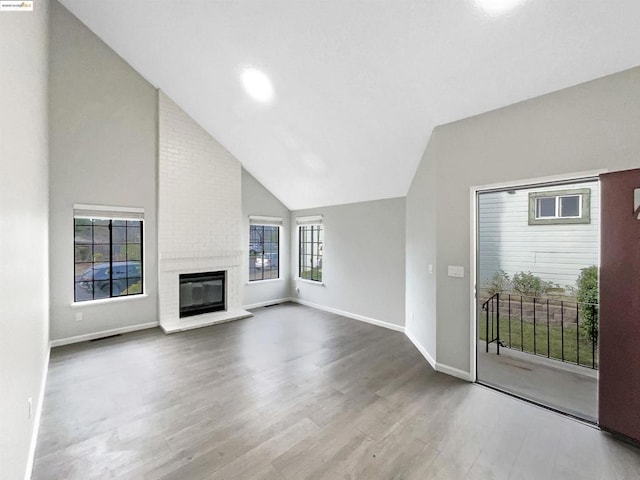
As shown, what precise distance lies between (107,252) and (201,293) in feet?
5.55

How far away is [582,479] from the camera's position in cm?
179

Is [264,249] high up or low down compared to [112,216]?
down

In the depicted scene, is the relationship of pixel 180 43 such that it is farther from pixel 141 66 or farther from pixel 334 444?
pixel 334 444

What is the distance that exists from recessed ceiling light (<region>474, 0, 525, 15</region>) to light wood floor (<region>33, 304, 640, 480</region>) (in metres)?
3.26

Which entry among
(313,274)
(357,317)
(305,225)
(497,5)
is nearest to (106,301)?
(313,274)

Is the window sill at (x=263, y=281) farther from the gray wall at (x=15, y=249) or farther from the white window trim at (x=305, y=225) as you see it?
the gray wall at (x=15, y=249)

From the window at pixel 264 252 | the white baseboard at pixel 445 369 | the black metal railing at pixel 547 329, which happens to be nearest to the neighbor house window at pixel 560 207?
the black metal railing at pixel 547 329

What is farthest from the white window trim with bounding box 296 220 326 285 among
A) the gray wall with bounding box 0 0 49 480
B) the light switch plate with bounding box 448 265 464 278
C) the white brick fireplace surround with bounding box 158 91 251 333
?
the gray wall with bounding box 0 0 49 480

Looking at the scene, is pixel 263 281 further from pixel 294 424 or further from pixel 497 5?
pixel 497 5

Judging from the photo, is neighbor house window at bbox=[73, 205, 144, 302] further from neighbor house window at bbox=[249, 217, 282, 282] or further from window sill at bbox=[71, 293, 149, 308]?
neighbor house window at bbox=[249, 217, 282, 282]

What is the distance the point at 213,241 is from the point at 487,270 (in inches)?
208

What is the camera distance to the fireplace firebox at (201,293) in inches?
205

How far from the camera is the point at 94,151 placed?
14.1ft

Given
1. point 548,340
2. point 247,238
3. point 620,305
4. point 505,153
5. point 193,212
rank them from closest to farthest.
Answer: point 620,305 → point 505,153 → point 548,340 → point 193,212 → point 247,238
